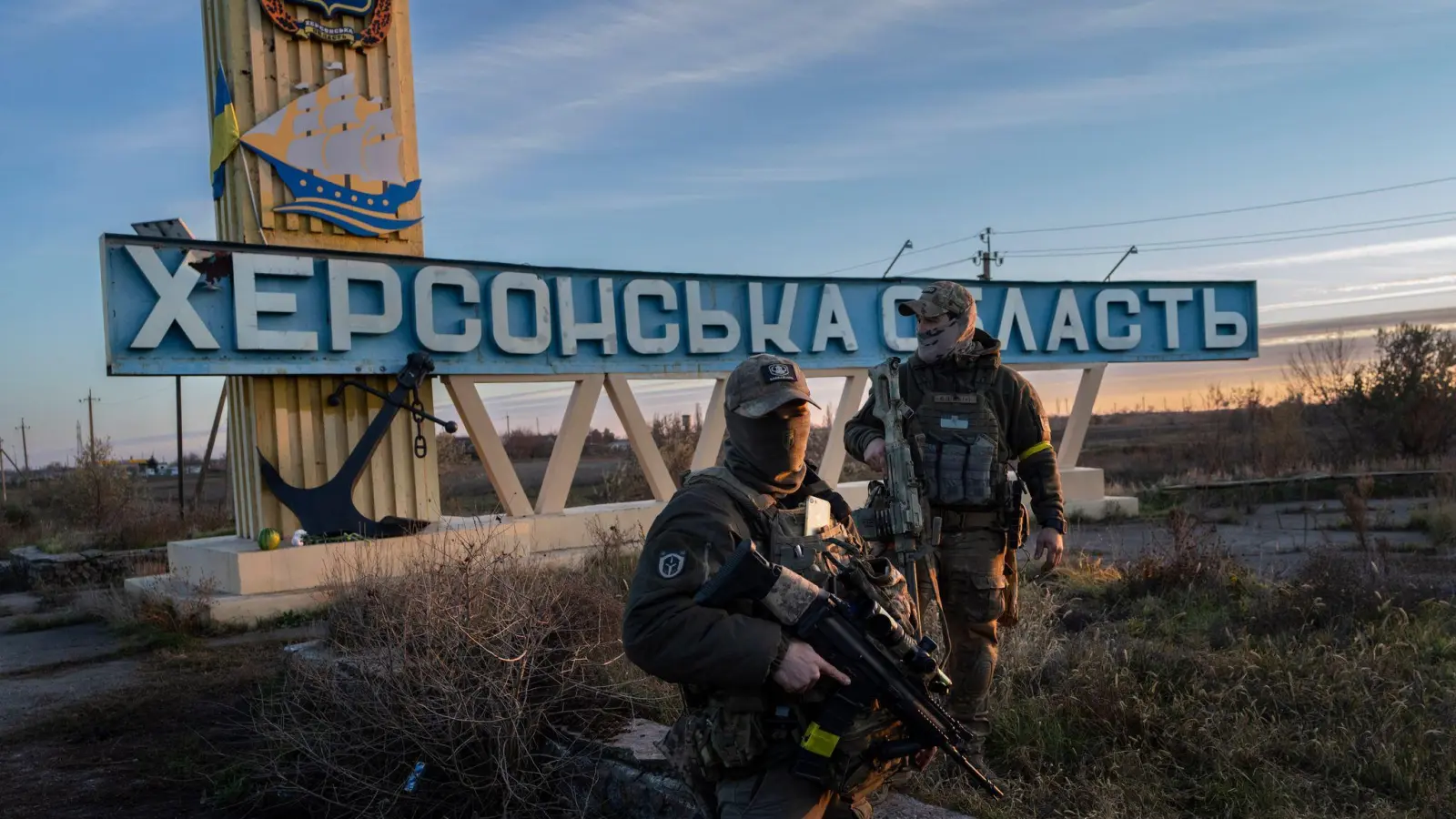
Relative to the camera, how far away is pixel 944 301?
4.49 m

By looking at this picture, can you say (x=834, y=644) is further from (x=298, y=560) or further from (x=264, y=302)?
(x=264, y=302)

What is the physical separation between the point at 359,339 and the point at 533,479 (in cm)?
2228

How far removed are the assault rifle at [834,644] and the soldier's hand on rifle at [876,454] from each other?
1.93 m

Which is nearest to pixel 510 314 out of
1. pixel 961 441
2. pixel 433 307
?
pixel 433 307

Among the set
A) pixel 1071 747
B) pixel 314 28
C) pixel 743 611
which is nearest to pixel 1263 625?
pixel 1071 747

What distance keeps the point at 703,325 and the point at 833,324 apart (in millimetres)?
1757

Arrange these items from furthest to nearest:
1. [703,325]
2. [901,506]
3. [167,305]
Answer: [703,325] → [167,305] → [901,506]

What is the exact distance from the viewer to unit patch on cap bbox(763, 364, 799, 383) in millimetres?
2641

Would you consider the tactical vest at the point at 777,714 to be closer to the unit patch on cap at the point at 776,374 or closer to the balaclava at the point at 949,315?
the unit patch on cap at the point at 776,374

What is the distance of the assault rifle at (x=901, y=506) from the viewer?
4.24m

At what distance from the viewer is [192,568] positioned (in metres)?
9.91

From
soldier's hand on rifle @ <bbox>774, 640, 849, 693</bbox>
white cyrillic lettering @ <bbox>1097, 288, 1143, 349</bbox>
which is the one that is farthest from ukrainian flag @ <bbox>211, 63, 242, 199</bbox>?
white cyrillic lettering @ <bbox>1097, 288, 1143, 349</bbox>

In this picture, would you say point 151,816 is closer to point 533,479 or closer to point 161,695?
Result: point 161,695

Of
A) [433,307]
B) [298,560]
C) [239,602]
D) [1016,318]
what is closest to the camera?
[239,602]
